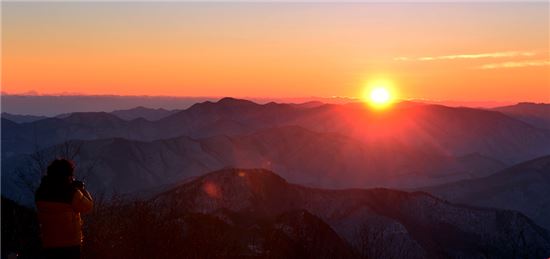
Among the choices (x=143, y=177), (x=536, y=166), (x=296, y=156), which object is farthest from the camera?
(x=296, y=156)

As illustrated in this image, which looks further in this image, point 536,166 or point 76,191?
point 536,166

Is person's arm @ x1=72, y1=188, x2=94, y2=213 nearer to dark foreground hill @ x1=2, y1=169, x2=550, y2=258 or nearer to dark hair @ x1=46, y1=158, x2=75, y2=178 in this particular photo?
dark hair @ x1=46, y1=158, x2=75, y2=178

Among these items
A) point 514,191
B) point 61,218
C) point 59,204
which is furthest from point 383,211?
point 59,204

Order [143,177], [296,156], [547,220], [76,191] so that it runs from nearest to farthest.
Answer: [76,191], [547,220], [143,177], [296,156]

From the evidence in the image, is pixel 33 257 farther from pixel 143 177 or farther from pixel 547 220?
pixel 143 177

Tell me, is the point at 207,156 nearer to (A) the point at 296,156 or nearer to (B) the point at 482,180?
(A) the point at 296,156

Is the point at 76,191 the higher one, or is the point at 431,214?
the point at 76,191

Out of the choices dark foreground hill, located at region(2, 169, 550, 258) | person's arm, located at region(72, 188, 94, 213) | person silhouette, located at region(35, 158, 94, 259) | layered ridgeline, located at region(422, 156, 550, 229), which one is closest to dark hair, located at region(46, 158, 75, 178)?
person silhouette, located at region(35, 158, 94, 259)

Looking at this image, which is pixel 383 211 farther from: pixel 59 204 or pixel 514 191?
pixel 59 204

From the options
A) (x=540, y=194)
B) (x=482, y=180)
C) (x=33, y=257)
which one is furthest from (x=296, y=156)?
(x=33, y=257)
